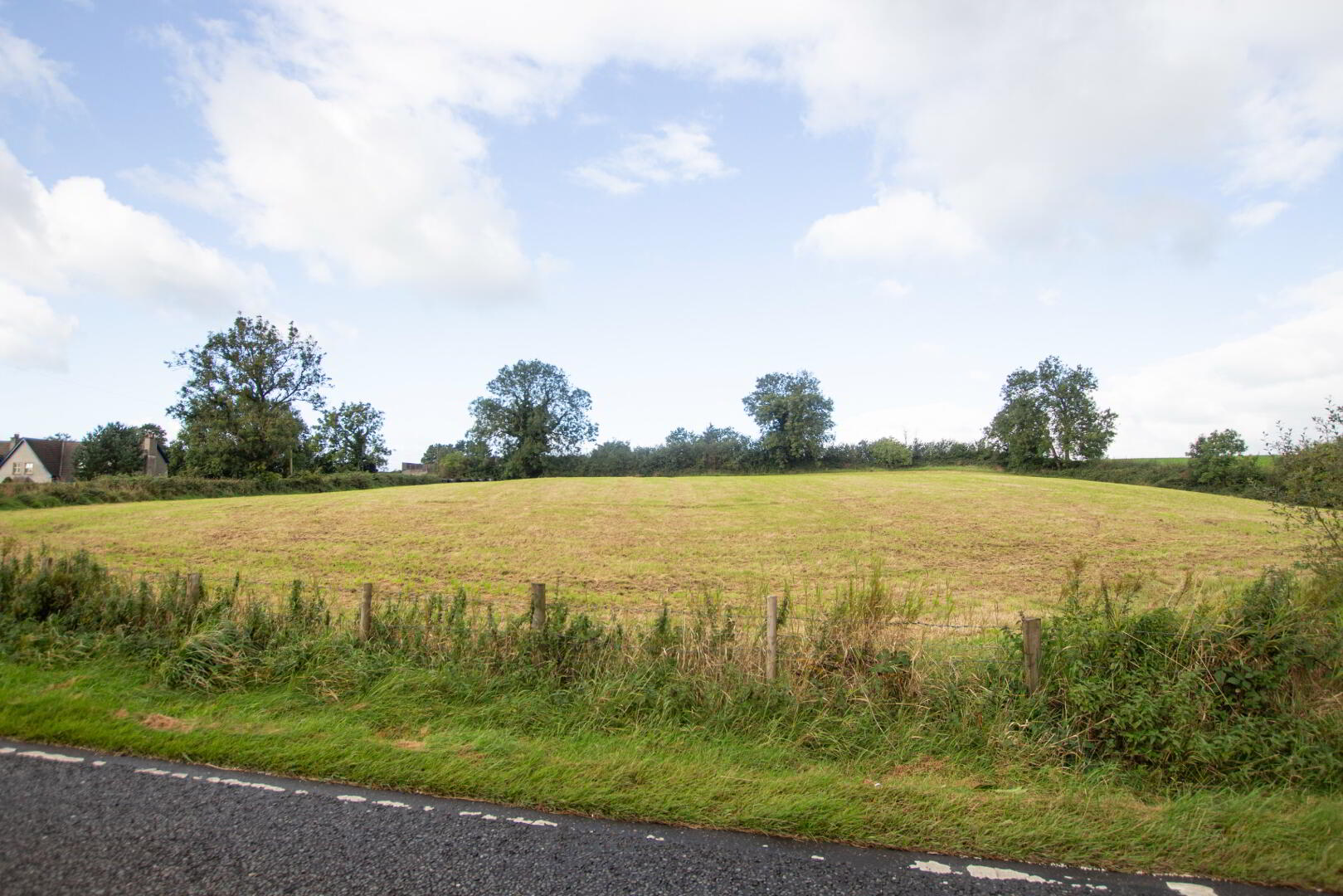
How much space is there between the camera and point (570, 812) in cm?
519

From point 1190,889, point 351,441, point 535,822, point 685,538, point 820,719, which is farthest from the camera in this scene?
point 351,441

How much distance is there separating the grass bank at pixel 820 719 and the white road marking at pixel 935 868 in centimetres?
22

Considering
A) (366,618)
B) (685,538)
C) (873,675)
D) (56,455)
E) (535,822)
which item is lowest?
(685,538)

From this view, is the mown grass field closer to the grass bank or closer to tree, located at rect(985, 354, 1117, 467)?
the grass bank

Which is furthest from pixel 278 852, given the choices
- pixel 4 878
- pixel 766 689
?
pixel 766 689

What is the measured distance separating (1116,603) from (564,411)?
Answer: 77.3 m

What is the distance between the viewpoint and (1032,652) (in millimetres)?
6594

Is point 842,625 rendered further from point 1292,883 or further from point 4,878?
point 4,878

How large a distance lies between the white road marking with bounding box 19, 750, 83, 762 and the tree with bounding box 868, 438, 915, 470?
74.1 meters

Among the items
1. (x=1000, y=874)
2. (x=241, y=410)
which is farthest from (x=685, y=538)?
(x=241, y=410)

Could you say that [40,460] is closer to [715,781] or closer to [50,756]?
[50,756]

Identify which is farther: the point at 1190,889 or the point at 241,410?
the point at 241,410

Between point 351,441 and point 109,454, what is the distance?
31470mm

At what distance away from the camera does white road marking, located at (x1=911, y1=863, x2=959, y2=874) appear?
14.5ft
